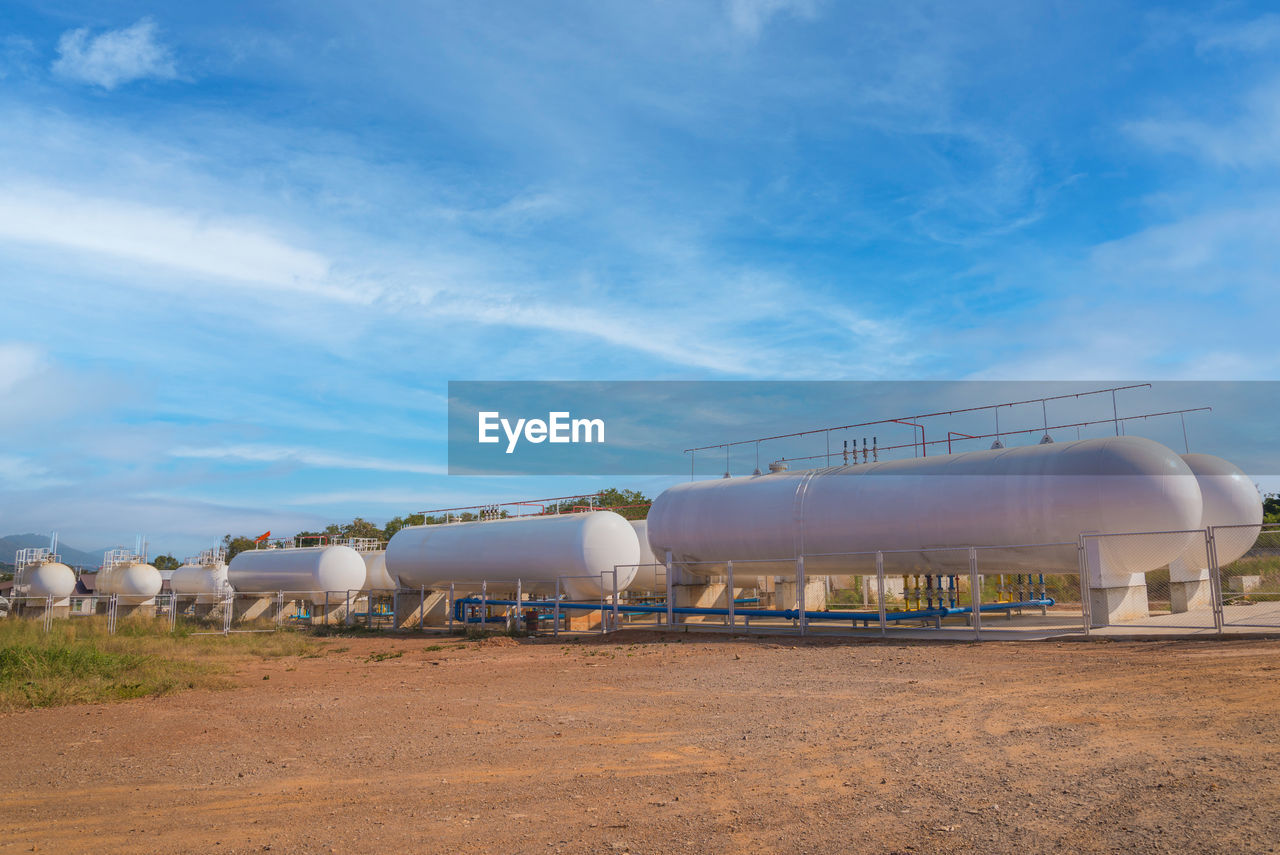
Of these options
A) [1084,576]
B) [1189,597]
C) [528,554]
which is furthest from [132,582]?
[1189,597]

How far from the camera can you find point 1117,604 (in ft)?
61.4

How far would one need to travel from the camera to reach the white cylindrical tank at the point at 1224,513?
2314cm

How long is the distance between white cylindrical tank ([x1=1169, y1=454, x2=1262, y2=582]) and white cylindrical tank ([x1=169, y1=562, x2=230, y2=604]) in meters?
46.5

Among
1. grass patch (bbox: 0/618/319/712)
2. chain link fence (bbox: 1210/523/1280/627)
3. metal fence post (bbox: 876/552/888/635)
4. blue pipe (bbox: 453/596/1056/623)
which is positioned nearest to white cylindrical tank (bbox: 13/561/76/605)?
grass patch (bbox: 0/618/319/712)

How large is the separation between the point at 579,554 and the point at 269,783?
1992cm

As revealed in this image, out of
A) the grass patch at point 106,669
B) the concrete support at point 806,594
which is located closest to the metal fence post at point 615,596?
the concrete support at point 806,594

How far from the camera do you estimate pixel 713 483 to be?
89.1ft

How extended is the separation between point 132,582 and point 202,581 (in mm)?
6257

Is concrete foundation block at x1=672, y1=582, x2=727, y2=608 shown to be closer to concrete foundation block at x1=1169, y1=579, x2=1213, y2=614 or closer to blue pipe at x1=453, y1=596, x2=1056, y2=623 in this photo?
blue pipe at x1=453, y1=596, x2=1056, y2=623

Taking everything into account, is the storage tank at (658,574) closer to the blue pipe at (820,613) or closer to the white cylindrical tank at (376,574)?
the blue pipe at (820,613)

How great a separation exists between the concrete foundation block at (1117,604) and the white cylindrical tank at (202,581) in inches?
1798

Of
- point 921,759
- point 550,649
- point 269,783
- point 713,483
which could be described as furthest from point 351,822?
point 713,483

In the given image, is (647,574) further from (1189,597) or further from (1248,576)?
(1248,576)

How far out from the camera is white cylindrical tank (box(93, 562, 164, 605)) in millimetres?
54250
